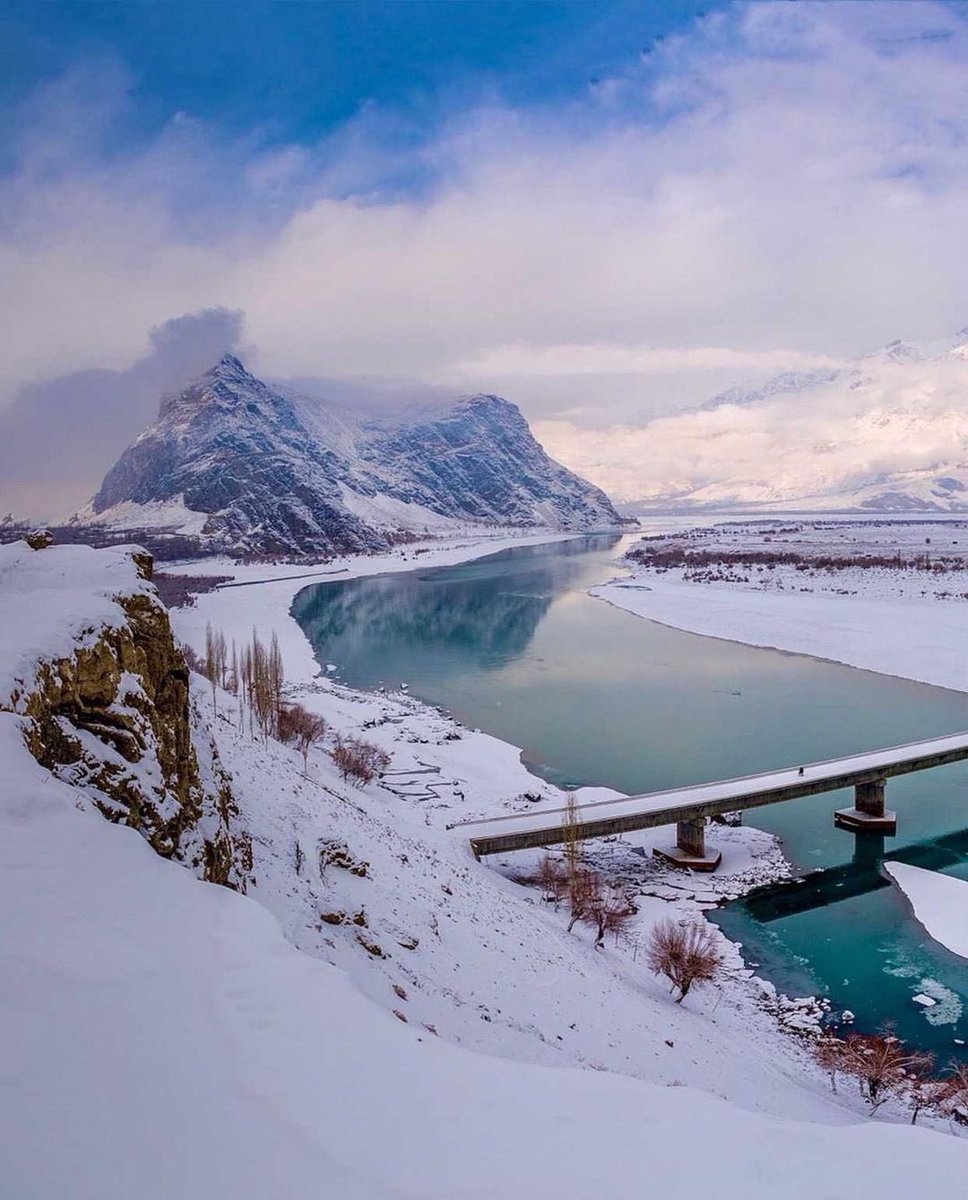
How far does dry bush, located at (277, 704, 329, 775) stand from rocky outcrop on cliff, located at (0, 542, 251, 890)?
1653 cm

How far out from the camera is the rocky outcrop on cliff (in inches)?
403

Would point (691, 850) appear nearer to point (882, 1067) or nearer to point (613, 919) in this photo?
point (613, 919)

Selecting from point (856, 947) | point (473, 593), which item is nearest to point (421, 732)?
point (856, 947)

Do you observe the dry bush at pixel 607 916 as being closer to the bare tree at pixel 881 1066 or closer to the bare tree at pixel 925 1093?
the bare tree at pixel 881 1066

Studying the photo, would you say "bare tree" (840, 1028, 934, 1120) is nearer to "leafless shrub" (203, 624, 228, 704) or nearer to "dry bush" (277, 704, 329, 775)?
"dry bush" (277, 704, 329, 775)

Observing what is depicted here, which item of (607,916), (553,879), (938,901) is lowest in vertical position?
(938,901)

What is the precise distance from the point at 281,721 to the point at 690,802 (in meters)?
18.1

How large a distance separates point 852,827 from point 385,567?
12331cm

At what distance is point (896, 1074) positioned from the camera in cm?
1529

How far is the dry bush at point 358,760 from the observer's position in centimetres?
3038

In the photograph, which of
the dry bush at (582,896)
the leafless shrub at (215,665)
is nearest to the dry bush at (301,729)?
the leafless shrub at (215,665)

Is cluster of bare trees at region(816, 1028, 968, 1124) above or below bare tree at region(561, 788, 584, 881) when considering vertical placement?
below

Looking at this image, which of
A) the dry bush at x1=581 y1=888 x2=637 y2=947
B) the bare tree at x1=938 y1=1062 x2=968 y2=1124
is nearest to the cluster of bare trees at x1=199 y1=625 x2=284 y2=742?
the dry bush at x1=581 y1=888 x2=637 y2=947

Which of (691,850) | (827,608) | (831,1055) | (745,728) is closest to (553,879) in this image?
(691,850)
